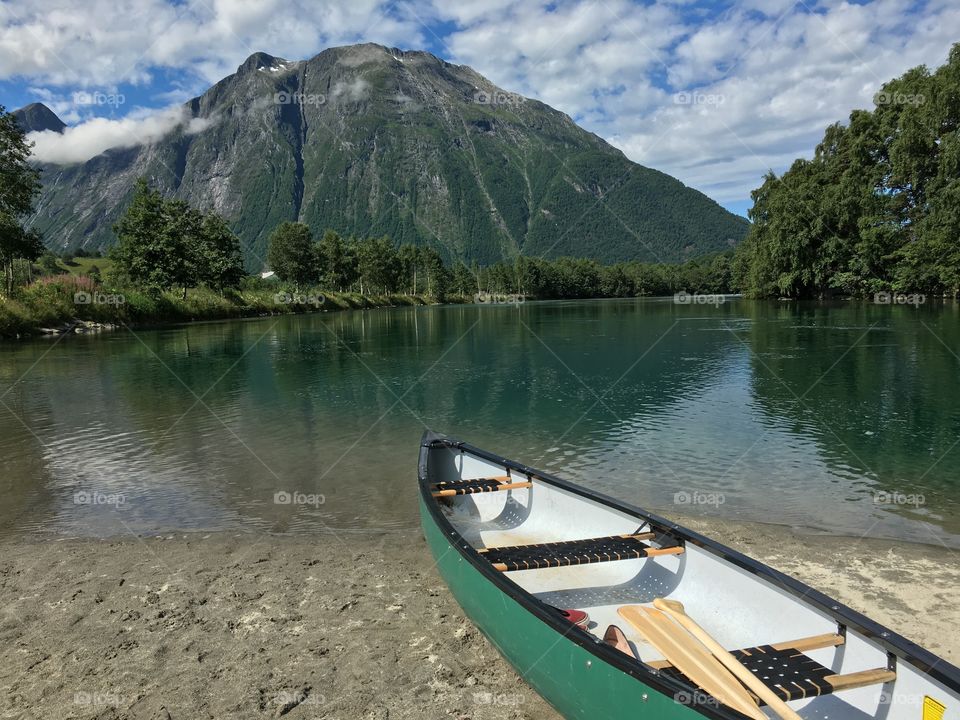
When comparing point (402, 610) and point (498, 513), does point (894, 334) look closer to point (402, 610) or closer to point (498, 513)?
point (498, 513)

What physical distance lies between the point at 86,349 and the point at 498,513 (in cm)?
3904

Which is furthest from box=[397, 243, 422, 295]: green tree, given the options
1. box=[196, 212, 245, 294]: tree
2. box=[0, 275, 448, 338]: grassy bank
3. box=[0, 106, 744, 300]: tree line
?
box=[196, 212, 245, 294]: tree

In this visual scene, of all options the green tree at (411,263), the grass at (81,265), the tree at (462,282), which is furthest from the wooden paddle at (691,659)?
the grass at (81,265)

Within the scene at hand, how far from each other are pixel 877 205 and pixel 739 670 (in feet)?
292

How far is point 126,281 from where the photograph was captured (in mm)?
69500

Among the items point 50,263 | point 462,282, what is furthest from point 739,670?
point 50,263

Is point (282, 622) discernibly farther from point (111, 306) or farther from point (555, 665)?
point (111, 306)

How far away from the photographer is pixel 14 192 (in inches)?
1863

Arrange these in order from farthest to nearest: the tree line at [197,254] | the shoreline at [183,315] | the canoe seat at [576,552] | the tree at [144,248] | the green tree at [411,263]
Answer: the green tree at [411,263] < the tree at [144,248] < the tree line at [197,254] < the shoreline at [183,315] < the canoe seat at [576,552]

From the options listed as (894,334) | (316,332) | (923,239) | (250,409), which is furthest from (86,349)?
(923,239)

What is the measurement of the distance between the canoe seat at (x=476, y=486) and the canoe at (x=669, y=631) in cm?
66

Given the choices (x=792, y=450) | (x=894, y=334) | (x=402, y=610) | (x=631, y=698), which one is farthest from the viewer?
(x=894, y=334)

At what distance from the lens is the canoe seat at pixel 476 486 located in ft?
29.2

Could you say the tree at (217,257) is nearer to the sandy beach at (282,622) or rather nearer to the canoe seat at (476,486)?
the sandy beach at (282,622)
